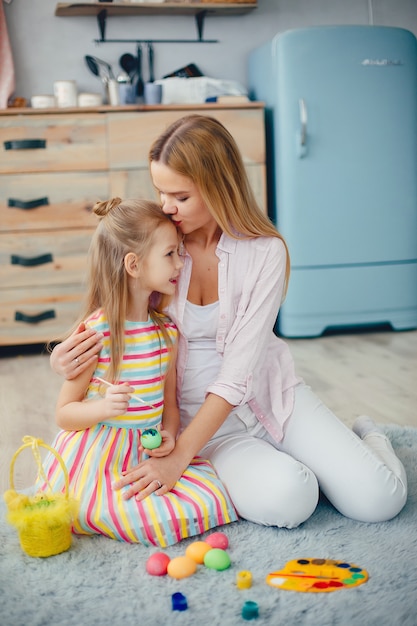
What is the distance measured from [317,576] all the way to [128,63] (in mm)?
2812

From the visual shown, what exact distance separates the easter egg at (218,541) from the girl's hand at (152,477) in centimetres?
12

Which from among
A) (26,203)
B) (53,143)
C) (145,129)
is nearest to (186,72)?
(145,129)

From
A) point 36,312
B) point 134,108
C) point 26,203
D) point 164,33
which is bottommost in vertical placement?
point 36,312

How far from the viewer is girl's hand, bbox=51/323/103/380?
4.50ft

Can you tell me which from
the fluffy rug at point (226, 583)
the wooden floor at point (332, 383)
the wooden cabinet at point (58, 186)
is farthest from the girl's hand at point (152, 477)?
the wooden cabinet at point (58, 186)

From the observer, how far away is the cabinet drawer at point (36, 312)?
3.11 metres

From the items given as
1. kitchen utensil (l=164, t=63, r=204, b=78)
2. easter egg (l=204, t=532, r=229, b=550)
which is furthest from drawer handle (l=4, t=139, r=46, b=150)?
easter egg (l=204, t=532, r=229, b=550)

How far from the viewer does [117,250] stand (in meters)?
1.42

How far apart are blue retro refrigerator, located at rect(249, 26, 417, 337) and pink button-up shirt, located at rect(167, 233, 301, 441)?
1717mm

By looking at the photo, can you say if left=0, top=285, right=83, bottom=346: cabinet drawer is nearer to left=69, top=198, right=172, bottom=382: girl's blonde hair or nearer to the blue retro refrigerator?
the blue retro refrigerator

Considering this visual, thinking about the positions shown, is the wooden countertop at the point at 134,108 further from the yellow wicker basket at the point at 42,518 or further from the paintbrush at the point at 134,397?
the yellow wicker basket at the point at 42,518

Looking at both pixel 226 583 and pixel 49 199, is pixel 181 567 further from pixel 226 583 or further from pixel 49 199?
pixel 49 199

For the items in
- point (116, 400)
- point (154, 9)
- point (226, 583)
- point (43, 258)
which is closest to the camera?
point (226, 583)

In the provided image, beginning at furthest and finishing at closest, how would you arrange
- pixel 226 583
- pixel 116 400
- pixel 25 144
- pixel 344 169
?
pixel 344 169
pixel 25 144
pixel 116 400
pixel 226 583
